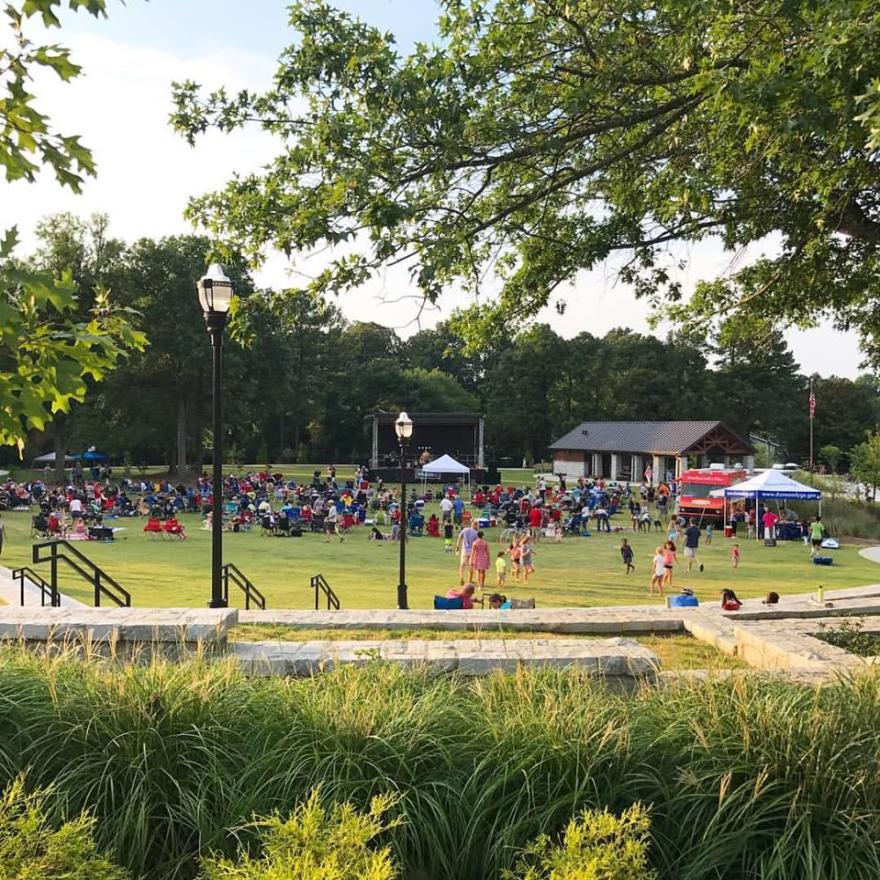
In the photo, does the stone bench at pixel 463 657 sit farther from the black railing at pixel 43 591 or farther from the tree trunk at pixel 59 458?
the tree trunk at pixel 59 458

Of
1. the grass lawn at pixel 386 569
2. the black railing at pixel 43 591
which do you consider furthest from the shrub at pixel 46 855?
the grass lawn at pixel 386 569

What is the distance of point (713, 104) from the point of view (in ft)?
18.3

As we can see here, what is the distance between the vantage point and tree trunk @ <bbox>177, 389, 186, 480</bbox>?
47094mm

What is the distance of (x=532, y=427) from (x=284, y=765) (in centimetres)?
6623

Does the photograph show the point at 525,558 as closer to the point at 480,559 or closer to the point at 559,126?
the point at 480,559

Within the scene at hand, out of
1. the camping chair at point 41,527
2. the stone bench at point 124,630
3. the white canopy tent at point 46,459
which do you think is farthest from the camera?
the white canopy tent at point 46,459

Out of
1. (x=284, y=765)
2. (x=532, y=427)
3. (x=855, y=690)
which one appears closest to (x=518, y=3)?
(x=855, y=690)

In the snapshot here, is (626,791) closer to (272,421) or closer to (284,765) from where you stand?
(284,765)

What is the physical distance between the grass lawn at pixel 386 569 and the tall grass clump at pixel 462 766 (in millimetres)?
9644

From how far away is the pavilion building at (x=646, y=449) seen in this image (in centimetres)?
4694

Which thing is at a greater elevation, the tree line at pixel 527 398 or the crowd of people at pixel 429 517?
the tree line at pixel 527 398

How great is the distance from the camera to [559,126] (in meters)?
6.98

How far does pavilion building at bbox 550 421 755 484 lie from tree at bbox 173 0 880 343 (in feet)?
129

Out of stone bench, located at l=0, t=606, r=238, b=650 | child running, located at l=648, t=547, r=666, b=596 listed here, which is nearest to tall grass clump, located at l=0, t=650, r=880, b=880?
stone bench, located at l=0, t=606, r=238, b=650
